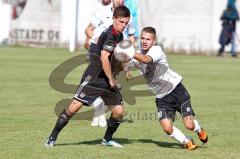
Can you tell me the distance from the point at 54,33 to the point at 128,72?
22.9m

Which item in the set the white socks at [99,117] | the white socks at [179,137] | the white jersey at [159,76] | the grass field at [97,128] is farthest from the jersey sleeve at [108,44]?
the white socks at [99,117]

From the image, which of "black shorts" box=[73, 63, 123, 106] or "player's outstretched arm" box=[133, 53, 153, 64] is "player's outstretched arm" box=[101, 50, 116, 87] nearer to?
"black shorts" box=[73, 63, 123, 106]

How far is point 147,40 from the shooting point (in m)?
11.1

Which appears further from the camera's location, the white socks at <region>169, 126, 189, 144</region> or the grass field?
the white socks at <region>169, 126, 189, 144</region>

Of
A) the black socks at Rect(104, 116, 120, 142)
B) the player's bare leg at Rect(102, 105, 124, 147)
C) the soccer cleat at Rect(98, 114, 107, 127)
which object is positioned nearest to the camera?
the player's bare leg at Rect(102, 105, 124, 147)

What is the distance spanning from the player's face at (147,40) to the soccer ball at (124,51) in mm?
439

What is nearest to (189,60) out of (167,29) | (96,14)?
(167,29)

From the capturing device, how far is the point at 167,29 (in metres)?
33.7

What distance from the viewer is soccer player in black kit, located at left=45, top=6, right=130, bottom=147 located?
10.7 m

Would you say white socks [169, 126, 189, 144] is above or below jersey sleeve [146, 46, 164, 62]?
below

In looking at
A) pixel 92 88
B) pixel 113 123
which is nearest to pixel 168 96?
pixel 113 123

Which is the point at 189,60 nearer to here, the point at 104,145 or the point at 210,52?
the point at 210,52

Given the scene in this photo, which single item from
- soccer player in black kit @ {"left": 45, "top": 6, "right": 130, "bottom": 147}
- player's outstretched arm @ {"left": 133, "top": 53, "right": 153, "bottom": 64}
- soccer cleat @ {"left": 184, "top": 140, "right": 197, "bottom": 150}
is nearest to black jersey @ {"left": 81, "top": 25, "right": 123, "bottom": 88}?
soccer player in black kit @ {"left": 45, "top": 6, "right": 130, "bottom": 147}

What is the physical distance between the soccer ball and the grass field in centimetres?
129
